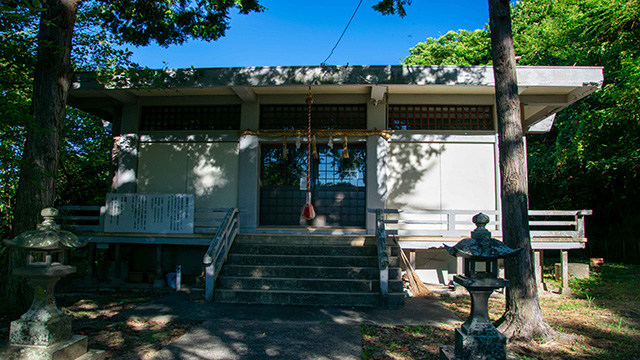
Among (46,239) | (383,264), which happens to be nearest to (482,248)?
(383,264)

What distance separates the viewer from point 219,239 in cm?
767

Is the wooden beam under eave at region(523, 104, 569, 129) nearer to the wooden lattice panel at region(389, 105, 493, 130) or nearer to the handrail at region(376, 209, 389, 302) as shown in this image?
the wooden lattice panel at region(389, 105, 493, 130)

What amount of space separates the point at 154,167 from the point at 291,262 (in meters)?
4.66

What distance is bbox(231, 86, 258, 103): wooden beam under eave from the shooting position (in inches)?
360

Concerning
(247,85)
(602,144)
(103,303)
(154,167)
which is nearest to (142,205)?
(154,167)

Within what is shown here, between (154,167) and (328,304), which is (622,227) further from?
(154,167)

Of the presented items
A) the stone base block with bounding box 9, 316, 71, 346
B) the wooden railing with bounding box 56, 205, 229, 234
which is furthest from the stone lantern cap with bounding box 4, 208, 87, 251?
the wooden railing with bounding box 56, 205, 229, 234

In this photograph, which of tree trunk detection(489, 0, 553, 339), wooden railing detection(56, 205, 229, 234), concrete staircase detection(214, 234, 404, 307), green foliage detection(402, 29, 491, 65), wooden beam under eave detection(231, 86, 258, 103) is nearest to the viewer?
tree trunk detection(489, 0, 553, 339)

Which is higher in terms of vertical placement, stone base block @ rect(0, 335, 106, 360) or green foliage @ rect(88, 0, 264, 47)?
green foliage @ rect(88, 0, 264, 47)

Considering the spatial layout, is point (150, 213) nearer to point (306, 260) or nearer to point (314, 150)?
point (306, 260)

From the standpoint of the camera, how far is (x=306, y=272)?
7672 millimetres

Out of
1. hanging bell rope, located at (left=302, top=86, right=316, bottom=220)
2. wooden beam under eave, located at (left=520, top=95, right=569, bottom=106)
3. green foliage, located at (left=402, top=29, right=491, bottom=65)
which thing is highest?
green foliage, located at (left=402, top=29, right=491, bottom=65)

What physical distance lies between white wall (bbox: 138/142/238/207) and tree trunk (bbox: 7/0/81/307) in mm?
3582

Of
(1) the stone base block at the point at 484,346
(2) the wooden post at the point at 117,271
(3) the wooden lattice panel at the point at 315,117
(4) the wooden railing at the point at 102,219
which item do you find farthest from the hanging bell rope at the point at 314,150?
(1) the stone base block at the point at 484,346
